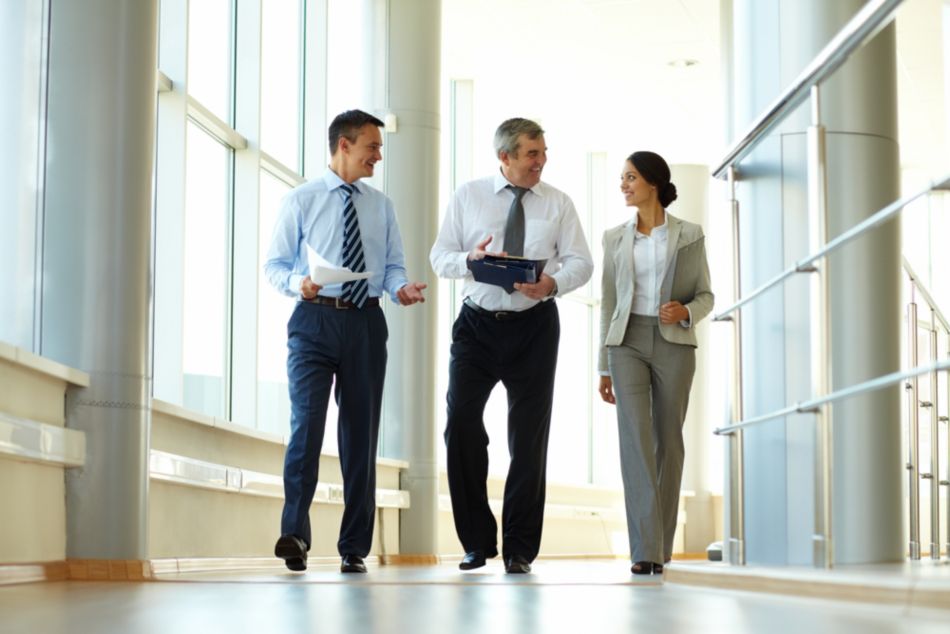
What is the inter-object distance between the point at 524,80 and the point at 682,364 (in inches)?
270

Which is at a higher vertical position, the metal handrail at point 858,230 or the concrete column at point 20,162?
the concrete column at point 20,162

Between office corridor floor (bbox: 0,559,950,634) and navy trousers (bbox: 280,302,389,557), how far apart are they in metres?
0.90

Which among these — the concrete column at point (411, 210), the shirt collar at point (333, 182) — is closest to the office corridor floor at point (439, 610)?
the shirt collar at point (333, 182)

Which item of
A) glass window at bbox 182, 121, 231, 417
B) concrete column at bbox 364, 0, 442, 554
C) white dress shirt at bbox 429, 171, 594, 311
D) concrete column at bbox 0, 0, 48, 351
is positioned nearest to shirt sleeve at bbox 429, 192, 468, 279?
white dress shirt at bbox 429, 171, 594, 311

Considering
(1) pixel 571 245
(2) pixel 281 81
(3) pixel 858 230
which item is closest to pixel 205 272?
(2) pixel 281 81

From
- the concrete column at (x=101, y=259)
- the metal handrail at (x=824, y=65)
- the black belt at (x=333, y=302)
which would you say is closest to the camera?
the metal handrail at (x=824, y=65)

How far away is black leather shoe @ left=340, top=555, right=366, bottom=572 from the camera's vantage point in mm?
4301

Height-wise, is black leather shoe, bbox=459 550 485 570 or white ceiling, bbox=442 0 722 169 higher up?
white ceiling, bbox=442 0 722 169

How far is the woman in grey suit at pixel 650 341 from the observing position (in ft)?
14.2

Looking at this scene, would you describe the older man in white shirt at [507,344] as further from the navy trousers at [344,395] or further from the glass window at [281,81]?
the glass window at [281,81]

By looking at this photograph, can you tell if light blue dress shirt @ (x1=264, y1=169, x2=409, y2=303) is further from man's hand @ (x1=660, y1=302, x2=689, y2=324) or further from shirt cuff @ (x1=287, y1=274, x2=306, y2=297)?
man's hand @ (x1=660, y1=302, x2=689, y2=324)

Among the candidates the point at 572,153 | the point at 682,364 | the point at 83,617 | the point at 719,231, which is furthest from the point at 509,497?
the point at 719,231

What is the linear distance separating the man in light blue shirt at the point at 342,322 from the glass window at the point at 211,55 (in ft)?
6.51

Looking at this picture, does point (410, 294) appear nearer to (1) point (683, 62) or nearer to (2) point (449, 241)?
(2) point (449, 241)
